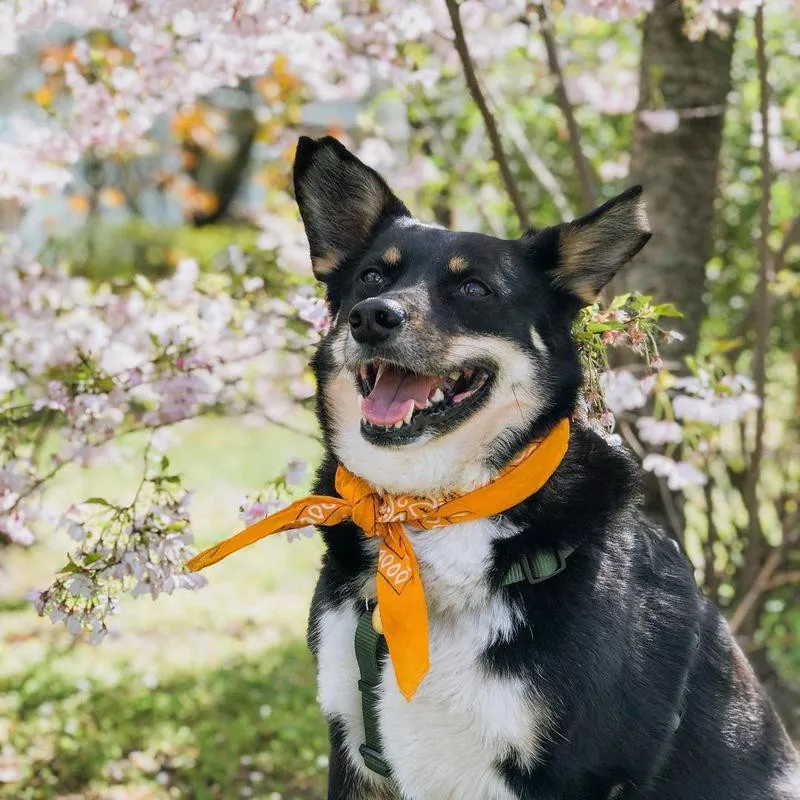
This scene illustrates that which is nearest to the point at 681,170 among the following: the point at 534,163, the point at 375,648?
the point at 534,163

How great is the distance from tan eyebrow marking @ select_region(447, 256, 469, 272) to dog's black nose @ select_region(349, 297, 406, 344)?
0.79ft

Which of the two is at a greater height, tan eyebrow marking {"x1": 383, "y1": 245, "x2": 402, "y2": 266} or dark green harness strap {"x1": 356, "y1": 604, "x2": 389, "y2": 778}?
tan eyebrow marking {"x1": 383, "y1": 245, "x2": 402, "y2": 266}

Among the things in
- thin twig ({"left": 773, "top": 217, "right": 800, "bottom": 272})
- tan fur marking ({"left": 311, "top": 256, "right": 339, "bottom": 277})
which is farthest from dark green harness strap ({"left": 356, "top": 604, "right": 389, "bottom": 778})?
thin twig ({"left": 773, "top": 217, "right": 800, "bottom": 272})

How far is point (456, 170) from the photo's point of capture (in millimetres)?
5633

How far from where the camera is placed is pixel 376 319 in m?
2.60

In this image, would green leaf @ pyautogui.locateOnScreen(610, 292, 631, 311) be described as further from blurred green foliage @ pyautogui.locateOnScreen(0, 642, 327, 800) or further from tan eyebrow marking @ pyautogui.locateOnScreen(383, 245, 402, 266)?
blurred green foliage @ pyautogui.locateOnScreen(0, 642, 327, 800)

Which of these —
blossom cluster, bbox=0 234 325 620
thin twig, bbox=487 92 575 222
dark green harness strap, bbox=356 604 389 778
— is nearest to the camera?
dark green harness strap, bbox=356 604 389 778

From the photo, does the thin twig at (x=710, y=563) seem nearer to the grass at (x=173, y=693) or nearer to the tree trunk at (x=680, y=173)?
the tree trunk at (x=680, y=173)

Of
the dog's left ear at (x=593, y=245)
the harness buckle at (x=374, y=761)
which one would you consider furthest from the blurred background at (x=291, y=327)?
the harness buckle at (x=374, y=761)

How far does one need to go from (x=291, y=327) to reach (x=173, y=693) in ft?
7.10

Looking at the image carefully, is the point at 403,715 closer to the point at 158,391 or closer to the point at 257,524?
the point at 257,524

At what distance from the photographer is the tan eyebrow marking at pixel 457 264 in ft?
9.19

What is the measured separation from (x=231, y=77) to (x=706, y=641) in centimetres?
296

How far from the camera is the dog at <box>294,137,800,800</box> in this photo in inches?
99.6
